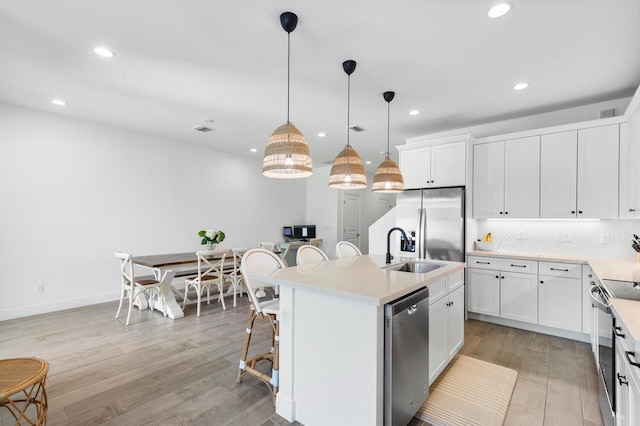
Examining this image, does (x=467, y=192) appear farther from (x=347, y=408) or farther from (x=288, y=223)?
(x=288, y=223)

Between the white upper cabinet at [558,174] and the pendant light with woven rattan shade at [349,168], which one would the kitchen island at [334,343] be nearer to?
the pendant light with woven rattan shade at [349,168]

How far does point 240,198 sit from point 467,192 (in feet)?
15.3

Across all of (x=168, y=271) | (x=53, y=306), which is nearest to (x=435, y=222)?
(x=168, y=271)

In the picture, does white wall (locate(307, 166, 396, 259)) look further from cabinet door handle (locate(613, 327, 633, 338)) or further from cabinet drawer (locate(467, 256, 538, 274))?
cabinet door handle (locate(613, 327, 633, 338))

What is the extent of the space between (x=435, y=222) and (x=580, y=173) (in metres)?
1.68

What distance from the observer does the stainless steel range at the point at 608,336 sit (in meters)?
1.74

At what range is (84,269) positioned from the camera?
178 inches

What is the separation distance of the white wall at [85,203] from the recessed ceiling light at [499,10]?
17.2 ft

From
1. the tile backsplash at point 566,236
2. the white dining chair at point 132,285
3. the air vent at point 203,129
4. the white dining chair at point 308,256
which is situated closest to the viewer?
the white dining chair at point 308,256

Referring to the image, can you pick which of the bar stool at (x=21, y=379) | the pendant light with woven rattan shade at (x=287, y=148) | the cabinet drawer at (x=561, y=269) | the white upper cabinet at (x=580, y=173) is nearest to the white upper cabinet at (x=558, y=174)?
the white upper cabinet at (x=580, y=173)

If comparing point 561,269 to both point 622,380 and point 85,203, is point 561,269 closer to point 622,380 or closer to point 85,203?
point 622,380

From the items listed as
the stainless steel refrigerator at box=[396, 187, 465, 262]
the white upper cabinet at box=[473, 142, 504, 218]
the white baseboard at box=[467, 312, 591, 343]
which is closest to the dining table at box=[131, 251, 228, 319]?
the stainless steel refrigerator at box=[396, 187, 465, 262]

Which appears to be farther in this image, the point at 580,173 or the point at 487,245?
the point at 487,245

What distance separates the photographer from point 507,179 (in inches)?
155
